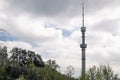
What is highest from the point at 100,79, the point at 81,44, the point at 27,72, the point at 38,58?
the point at 81,44

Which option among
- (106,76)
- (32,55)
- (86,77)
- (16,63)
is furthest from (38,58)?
(106,76)

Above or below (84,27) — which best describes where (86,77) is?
below

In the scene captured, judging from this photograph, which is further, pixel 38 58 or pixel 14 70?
pixel 38 58

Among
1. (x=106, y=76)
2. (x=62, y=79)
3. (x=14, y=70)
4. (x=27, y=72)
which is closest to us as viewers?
(x=106, y=76)

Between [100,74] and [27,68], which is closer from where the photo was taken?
[100,74]

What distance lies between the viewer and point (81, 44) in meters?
148

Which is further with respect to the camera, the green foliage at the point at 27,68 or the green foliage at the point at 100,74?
the green foliage at the point at 27,68

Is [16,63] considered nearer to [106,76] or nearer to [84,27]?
[84,27]

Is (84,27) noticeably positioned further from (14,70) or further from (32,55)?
(14,70)

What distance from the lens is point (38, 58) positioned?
394 ft

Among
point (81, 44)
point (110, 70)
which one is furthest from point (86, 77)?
point (81, 44)

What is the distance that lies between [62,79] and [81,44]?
8640cm

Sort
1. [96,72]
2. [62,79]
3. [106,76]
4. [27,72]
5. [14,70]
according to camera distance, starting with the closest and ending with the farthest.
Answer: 1. [106,76]
2. [96,72]
3. [62,79]
4. [27,72]
5. [14,70]

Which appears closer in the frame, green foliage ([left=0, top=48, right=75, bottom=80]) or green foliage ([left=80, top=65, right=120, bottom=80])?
green foliage ([left=80, top=65, right=120, bottom=80])
